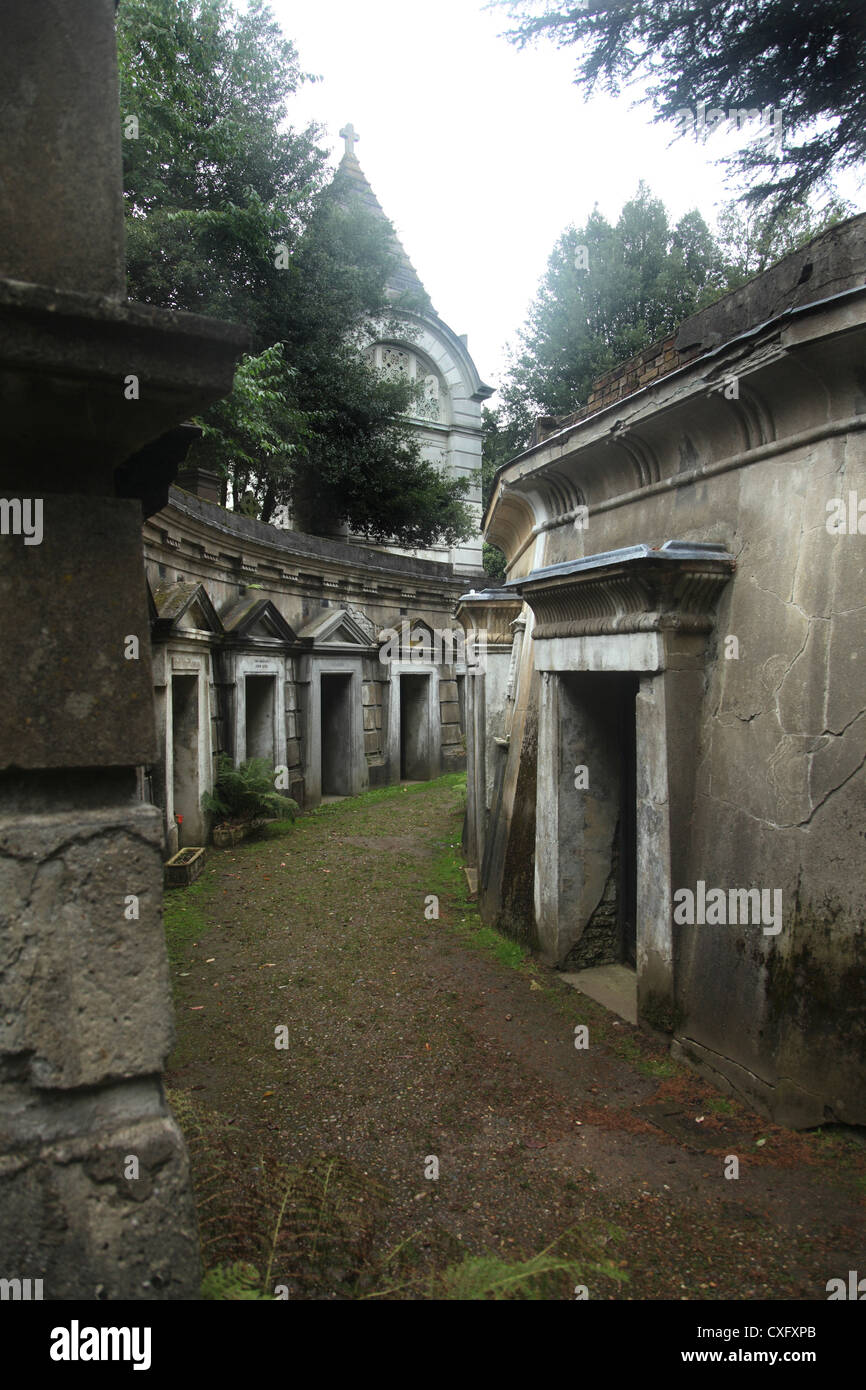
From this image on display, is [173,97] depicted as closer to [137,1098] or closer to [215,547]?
[215,547]

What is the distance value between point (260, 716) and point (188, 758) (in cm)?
283

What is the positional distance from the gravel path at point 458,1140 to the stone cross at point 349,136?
2229 centimetres

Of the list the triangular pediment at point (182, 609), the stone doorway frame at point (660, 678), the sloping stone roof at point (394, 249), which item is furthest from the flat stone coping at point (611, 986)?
the sloping stone roof at point (394, 249)

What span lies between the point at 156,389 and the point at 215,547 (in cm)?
1065

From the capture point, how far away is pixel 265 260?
15.5 metres

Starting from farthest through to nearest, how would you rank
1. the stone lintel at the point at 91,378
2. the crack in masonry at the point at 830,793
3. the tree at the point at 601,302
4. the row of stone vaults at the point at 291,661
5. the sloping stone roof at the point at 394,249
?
the tree at the point at 601,302, the sloping stone roof at the point at 394,249, the row of stone vaults at the point at 291,661, the crack in masonry at the point at 830,793, the stone lintel at the point at 91,378

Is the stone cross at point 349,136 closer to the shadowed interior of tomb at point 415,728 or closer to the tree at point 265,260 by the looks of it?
the tree at point 265,260

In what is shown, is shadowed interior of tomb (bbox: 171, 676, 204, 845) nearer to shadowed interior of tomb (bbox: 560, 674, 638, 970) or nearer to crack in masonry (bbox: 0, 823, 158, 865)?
shadowed interior of tomb (bbox: 560, 674, 638, 970)

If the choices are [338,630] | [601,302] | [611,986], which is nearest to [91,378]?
[611,986]

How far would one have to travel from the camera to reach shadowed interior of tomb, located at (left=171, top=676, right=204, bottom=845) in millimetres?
10758

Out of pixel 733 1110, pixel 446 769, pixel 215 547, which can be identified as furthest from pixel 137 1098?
pixel 446 769

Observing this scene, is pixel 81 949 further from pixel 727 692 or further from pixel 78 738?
pixel 727 692

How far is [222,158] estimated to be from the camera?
15031 millimetres

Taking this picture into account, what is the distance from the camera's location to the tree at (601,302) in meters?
25.0
